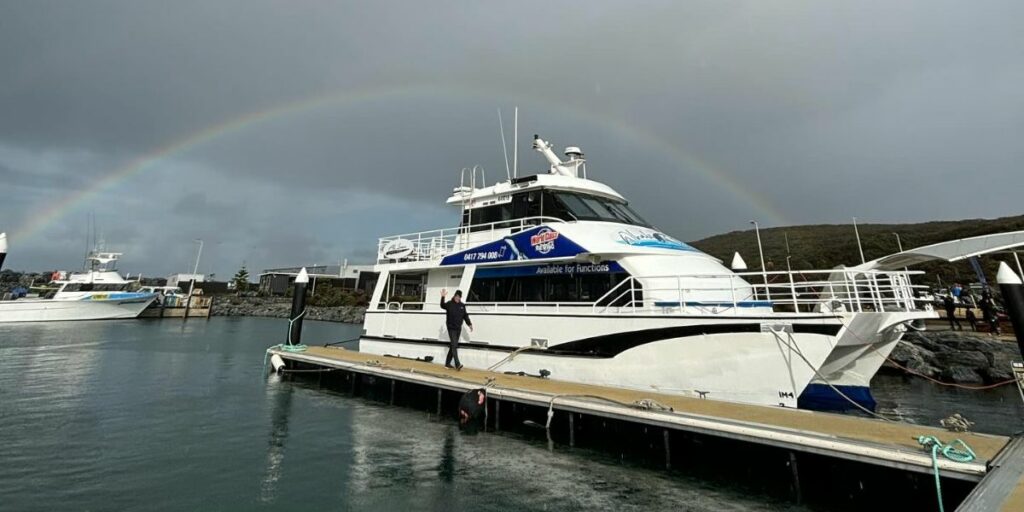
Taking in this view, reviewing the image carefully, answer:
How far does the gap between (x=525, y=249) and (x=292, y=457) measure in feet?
21.9

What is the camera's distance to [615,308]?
9773mm

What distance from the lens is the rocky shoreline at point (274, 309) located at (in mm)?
55156

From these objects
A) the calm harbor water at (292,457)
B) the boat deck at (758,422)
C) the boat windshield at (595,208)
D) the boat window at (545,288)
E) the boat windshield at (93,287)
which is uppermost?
the boat windshield at (93,287)

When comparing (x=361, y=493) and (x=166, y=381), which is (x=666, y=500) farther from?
(x=166, y=381)

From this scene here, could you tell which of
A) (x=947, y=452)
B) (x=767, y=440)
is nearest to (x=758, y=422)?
(x=767, y=440)

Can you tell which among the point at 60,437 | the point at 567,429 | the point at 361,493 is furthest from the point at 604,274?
the point at 60,437

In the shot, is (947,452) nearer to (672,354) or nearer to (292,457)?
(672,354)

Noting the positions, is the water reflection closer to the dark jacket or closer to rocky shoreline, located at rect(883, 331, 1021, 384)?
the dark jacket

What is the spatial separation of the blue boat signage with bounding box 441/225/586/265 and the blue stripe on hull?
17.5 feet

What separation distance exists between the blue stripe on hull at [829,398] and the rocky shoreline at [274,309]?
1920 inches

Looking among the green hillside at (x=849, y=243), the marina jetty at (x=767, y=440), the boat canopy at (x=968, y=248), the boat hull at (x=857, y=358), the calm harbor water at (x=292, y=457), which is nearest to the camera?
the marina jetty at (x=767, y=440)

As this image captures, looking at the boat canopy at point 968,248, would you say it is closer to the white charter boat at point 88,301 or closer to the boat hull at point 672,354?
the boat hull at point 672,354

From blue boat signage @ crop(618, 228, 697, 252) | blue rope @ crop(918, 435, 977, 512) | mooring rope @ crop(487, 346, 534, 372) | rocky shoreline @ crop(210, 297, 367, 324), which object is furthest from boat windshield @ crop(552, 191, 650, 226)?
rocky shoreline @ crop(210, 297, 367, 324)

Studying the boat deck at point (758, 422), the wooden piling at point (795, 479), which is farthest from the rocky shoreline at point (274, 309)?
the wooden piling at point (795, 479)
